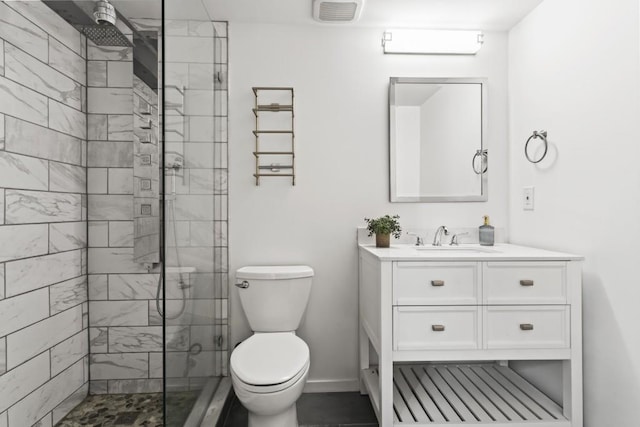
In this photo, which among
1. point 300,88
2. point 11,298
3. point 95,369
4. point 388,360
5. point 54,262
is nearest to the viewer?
point 11,298

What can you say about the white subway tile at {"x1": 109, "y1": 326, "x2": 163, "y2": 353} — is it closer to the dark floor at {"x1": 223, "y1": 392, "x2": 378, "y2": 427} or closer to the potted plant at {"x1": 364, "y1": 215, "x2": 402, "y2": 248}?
the dark floor at {"x1": 223, "y1": 392, "x2": 378, "y2": 427}

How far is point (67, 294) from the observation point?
76.1 inches

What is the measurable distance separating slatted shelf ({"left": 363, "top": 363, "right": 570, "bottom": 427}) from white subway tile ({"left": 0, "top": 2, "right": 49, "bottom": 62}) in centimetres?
232

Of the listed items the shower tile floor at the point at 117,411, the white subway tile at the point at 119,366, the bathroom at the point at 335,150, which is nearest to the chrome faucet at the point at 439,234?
the bathroom at the point at 335,150

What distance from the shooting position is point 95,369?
2125 millimetres

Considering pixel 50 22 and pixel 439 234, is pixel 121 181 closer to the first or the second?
pixel 50 22

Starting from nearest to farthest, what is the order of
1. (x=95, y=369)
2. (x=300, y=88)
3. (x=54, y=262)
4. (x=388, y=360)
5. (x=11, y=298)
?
(x=11, y=298), (x=388, y=360), (x=54, y=262), (x=95, y=369), (x=300, y=88)

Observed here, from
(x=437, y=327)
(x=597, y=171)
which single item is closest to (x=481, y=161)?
(x=597, y=171)

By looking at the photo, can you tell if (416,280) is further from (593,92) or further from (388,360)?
(593,92)

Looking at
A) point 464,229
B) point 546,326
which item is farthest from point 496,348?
point 464,229

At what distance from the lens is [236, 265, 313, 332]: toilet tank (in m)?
2.08

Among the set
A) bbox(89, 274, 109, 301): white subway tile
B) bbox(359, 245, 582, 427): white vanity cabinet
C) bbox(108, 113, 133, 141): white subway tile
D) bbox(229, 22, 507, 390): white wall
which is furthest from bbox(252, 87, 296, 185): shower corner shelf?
bbox(89, 274, 109, 301): white subway tile

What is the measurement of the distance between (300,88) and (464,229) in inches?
53.3

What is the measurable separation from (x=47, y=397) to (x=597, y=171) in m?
2.75
